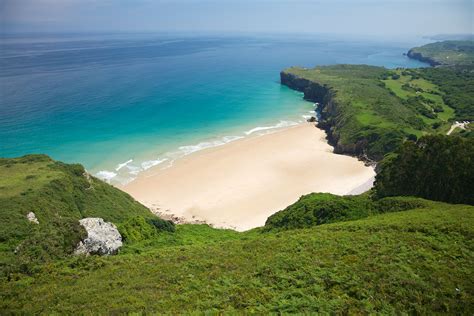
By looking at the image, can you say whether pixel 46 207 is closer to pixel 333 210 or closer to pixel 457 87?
pixel 333 210

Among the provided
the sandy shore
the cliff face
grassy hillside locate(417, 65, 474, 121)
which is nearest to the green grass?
grassy hillside locate(417, 65, 474, 121)

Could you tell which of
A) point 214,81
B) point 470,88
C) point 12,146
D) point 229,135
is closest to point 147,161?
point 229,135

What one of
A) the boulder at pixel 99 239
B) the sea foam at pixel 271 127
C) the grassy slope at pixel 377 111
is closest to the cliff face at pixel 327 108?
the grassy slope at pixel 377 111

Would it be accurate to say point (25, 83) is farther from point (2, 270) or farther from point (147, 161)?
point (2, 270)

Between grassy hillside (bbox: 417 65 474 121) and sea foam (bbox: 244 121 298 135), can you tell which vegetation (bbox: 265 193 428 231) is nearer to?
sea foam (bbox: 244 121 298 135)

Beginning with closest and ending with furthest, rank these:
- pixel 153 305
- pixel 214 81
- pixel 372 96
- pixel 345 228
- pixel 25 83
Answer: pixel 153 305 < pixel 345 228 < pixel 372 96 < pixel 25 83 < pixel 214 81

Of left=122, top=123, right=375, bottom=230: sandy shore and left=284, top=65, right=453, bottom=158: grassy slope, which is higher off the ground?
left=284, top=65, right=453, bottom=158: grassy slope
